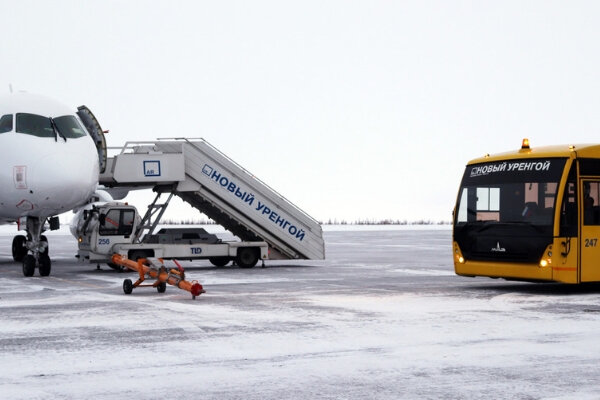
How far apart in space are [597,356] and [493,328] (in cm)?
238

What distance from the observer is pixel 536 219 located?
676 inches

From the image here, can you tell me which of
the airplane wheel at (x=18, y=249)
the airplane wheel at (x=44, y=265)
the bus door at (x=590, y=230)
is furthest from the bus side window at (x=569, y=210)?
the airplane wheel at (x=18, y=249)

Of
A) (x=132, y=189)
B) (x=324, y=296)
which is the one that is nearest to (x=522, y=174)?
(x=324, y=296)

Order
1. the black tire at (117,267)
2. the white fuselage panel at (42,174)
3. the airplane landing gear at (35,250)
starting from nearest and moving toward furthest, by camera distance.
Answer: the white fuselage panel at (42,174) → the airplane landing gear at (35,250) → the black tire at (117,267)

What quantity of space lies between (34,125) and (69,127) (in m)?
0.89

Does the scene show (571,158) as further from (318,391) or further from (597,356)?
(318,391)

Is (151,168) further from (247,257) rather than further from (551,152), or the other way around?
(551,152)

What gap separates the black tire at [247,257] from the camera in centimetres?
2683

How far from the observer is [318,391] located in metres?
7.52

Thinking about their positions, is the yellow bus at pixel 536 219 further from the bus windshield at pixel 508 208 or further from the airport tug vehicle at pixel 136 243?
the airport tug vehicle at pixel 136 243

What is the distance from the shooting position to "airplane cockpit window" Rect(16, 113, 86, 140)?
2123 cm

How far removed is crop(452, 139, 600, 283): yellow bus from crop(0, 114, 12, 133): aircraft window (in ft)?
36.3

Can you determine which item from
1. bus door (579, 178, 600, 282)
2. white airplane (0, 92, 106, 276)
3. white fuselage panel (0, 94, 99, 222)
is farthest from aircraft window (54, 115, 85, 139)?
bus door (579, 178, 600, 282)

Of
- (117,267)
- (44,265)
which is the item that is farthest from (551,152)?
(117,267)
